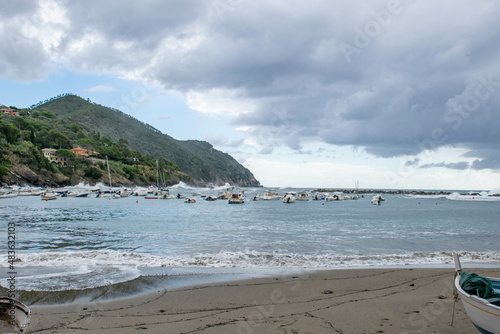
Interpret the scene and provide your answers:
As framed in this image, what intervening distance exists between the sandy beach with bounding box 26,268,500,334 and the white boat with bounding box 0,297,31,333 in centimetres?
160

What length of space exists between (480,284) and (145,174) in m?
176

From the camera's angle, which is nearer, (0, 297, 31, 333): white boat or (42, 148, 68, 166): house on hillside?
(0, 297, 31, 333): white boat

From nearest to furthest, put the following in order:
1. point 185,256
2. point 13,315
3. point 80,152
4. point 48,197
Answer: point 13,315 → point 185,256 → point 48,197 → point 80,152

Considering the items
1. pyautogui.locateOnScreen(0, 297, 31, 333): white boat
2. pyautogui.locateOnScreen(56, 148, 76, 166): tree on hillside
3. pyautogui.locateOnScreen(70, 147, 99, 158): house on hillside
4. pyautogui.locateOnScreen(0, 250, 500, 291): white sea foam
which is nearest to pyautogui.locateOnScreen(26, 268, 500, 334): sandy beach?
pyautogui.locateOnScreen(0, 297, 31, 333): white boat

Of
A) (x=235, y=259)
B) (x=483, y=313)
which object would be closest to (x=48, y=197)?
(x=235, y=259)

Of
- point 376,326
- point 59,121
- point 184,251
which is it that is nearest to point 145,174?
point 59,121

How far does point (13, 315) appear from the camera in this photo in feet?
17.5

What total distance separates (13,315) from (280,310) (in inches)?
216

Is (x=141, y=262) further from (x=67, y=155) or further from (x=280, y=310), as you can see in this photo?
(x=67, y=155)

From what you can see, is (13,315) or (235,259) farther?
(235,259)

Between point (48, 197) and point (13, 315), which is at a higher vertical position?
point (13, 315)

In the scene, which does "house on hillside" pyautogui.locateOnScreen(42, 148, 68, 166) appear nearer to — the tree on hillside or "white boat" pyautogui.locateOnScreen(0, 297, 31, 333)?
the tree on hillside

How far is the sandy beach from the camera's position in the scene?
22.3 feet

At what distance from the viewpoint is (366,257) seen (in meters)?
15.2
